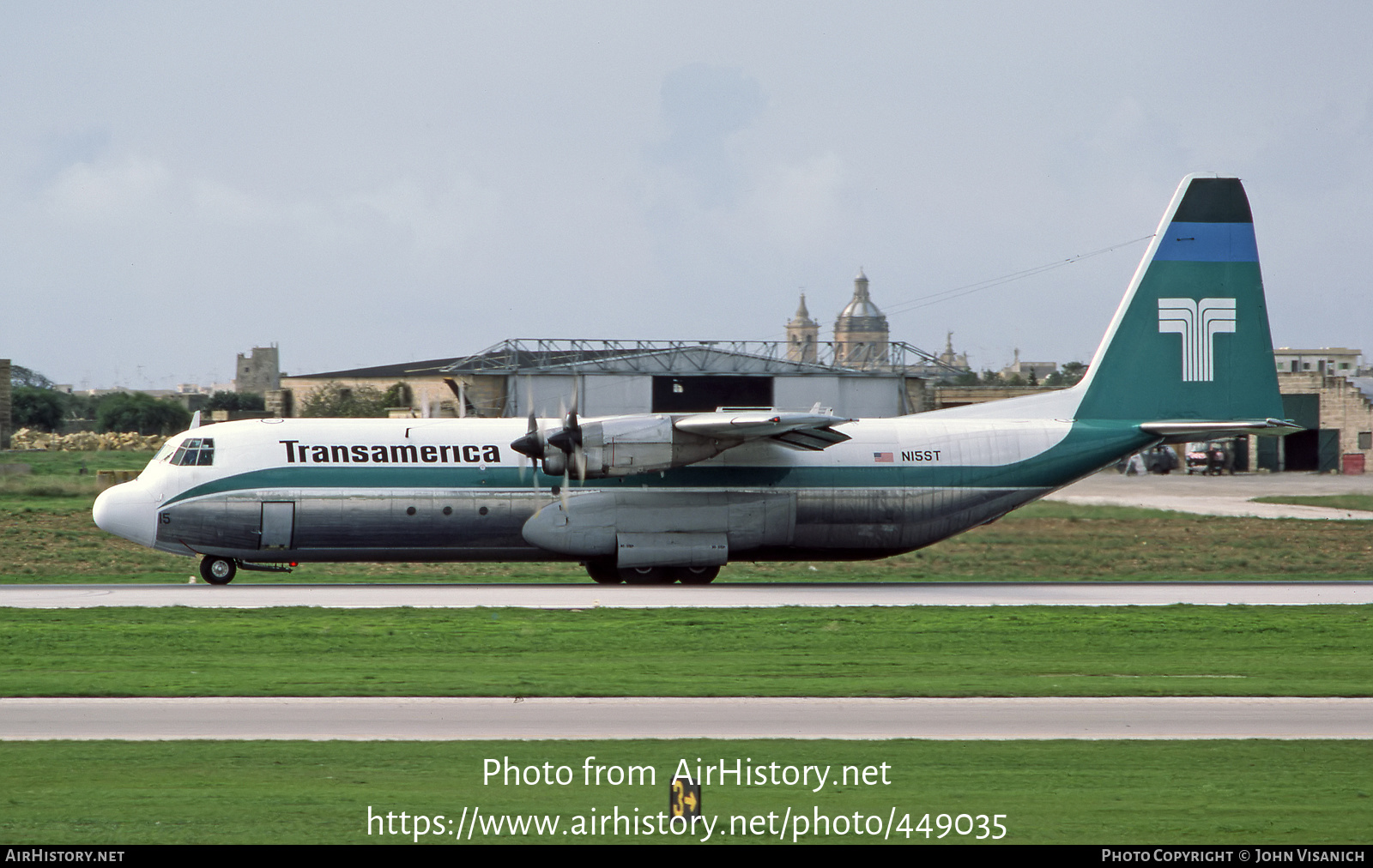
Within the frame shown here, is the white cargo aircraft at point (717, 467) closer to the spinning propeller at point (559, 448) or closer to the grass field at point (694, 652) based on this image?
the spinning propeller at point (559, 448)

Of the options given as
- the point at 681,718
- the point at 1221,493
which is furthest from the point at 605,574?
the point at 1221,493

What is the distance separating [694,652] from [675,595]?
704 cm

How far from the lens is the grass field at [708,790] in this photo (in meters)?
9.36

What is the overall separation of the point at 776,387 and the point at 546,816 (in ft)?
143

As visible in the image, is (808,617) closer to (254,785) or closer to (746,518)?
(746,518)

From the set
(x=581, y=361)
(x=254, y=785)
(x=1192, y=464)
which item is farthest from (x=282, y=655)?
(x=1192, y=464)

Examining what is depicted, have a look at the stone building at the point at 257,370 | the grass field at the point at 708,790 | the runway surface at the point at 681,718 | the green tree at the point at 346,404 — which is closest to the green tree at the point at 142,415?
the green tree at the point at 346,404

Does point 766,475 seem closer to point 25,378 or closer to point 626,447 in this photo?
point 626,447

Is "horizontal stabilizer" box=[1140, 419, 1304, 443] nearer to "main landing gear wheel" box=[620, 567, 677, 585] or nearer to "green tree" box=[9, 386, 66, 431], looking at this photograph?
"main landing gear wheel" box=[620, 567, 677, 585]

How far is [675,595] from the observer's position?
83.6 ft

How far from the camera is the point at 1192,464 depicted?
79500mm

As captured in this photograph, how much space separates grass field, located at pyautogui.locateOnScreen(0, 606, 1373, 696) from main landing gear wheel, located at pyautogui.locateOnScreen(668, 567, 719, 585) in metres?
5.64

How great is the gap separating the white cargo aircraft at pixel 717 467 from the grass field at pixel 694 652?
14.2ft

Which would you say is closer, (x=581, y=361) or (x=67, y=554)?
(x=67, y=554)
